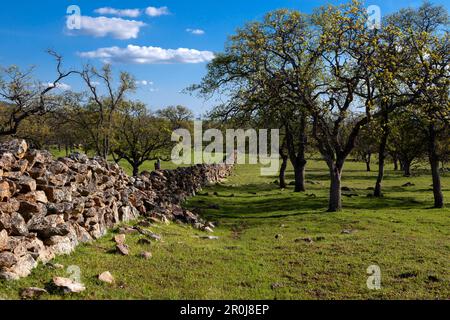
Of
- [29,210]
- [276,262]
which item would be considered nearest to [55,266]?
[29,210]

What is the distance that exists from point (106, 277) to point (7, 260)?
2245 mm

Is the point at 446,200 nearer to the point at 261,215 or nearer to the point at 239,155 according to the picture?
the point at 261,215

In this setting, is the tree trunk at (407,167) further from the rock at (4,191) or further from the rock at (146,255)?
the rock at (4,191)

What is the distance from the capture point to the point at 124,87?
44.6m

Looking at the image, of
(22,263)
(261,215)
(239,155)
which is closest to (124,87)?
(261,215)

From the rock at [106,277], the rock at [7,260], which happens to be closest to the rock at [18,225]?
the rock at [7,260]

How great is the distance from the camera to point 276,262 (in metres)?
13.9

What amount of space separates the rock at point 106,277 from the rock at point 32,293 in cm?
154

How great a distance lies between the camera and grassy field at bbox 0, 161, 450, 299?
419 inches

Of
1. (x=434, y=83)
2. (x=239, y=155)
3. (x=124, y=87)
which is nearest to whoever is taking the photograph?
(x=434, y=83)

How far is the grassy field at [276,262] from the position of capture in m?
10.6

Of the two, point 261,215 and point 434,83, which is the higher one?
point 434,83

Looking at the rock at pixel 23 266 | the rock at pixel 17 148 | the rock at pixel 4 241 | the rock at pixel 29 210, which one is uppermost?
the rock at pixel 17 148
